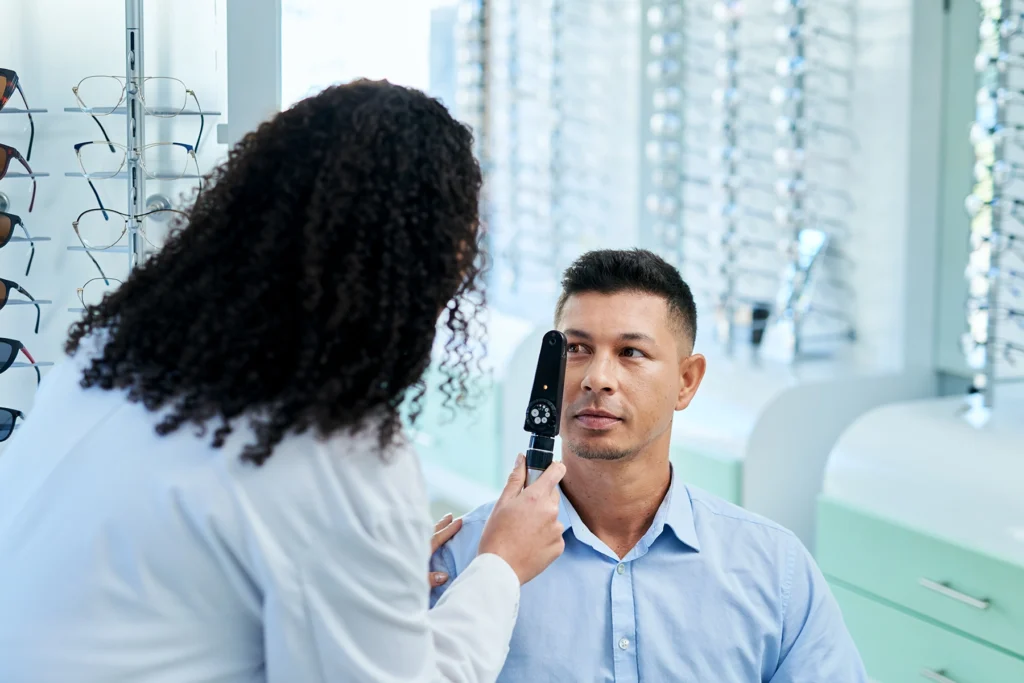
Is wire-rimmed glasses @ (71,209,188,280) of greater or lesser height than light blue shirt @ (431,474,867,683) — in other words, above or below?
above

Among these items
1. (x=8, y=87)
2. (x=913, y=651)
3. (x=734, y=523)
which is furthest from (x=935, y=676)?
→ (x=8, y=87)

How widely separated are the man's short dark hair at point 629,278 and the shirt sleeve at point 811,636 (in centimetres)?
43

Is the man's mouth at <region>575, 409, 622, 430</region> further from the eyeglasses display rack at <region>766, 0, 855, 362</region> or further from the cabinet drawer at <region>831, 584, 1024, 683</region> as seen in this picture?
the eyeglasses display rack at <region>766, 0, 855, 362</region>

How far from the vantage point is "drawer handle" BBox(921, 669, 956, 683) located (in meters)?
2.20

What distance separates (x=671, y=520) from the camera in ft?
5.48

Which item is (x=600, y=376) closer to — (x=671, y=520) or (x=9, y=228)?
(x=671, y=520)

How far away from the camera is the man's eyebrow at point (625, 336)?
174cm

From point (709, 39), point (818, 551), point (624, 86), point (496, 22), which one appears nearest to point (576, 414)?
point (818, 551)

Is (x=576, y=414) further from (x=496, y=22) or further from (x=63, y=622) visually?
(x=496, y=22)

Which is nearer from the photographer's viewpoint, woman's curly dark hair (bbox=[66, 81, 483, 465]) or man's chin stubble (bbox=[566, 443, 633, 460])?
woman's curly dark hair (bbox=[66, 81, 483, 465])

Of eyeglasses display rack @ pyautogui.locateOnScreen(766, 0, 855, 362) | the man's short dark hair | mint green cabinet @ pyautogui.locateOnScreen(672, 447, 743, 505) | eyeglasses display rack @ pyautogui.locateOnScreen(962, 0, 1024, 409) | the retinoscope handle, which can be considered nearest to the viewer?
the retinoscope handle

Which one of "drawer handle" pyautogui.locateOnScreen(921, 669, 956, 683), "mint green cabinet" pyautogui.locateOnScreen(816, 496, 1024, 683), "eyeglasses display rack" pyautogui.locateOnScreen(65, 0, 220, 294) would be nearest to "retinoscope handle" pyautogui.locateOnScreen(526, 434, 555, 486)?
"eyeglasses display rack" pyautogui.locateOnScreen(65, 0, 220, 294)

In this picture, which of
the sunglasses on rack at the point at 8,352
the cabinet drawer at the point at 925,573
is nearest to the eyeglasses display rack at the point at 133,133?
the sunglasses on rack at the point at 8,352

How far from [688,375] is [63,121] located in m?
1.04
